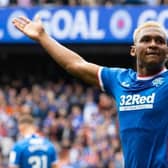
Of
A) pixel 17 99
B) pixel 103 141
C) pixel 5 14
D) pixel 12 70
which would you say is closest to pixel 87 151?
pixel 103 141

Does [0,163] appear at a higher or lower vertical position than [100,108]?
lower

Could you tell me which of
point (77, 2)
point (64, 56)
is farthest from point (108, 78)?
point (77, 2)

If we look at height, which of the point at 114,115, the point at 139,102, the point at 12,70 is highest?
the point at 12,70

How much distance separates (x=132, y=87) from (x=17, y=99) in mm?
13130

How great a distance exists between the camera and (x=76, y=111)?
17.7 metres

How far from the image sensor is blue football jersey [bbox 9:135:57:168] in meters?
10.4

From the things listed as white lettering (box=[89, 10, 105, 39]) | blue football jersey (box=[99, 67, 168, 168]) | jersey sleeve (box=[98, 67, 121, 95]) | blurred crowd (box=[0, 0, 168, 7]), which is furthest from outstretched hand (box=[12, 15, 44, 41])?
blurred crowd (box=[0, 0, 168, 7])

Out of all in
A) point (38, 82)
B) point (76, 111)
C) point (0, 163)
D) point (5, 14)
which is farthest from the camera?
point (38, 82)

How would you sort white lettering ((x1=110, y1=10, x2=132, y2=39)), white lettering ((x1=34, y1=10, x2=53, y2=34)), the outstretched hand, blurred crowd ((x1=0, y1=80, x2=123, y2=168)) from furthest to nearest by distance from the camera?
1. white lettering ((x1=34, y1=10, x2=53, y2=34))
2. white lettering ((x1=110, y1=10, x2=132, y2=39))
3. blurred crowd ((x1=0, y1=80, x2=123, y2=168))
4. the outstretched hand

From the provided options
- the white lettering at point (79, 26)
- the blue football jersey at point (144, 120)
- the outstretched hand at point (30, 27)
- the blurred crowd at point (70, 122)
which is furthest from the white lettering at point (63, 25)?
the blue football jersey at point (144, 120)

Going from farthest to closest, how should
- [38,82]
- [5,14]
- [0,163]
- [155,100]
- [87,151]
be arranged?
[38,82]
[5,14]
[87,151]
[0,163]
[155,100]

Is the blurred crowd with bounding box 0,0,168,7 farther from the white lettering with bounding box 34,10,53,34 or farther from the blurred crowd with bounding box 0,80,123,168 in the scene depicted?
the blurred crowd with bounding box 0,80,123,168

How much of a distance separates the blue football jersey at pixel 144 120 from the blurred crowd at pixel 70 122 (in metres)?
9.09

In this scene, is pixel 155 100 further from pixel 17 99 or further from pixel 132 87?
pixel 17 99
